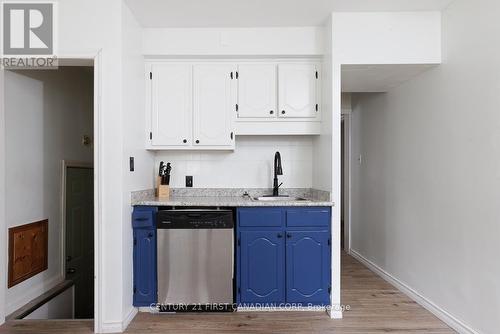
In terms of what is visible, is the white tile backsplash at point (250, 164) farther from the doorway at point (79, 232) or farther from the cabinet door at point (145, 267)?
the doorway at point (79, 232)

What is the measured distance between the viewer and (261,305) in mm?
2609

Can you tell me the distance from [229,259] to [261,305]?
48 centimetres

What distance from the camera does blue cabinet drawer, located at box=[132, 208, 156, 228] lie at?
2572 mm

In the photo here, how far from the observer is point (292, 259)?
2588mm

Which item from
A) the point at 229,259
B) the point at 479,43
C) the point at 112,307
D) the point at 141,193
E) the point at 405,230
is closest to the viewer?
the point at 479,43

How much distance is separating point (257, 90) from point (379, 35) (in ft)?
3.71

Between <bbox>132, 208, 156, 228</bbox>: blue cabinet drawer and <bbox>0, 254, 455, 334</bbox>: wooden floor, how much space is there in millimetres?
755

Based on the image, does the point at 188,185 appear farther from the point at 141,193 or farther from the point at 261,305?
the point at 261,305

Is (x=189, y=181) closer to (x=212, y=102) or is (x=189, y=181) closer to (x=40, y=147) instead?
(x=212, y=102)

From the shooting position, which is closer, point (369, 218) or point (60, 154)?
point (60, 154)

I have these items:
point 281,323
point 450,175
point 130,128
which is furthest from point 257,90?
point 281,323

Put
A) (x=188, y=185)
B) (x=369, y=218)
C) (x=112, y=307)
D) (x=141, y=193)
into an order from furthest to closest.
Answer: (x=369, y=218)
(x=188, y=185)
(x=141, y=193)
(x=112, y=307)

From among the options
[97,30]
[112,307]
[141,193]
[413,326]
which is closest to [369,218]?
[413,326]

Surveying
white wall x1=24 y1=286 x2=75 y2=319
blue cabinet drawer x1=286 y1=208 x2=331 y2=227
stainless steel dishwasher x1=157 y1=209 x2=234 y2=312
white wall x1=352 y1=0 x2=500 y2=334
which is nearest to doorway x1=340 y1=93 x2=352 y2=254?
white wall x1=352 y1=0 x2=500 y2=334
